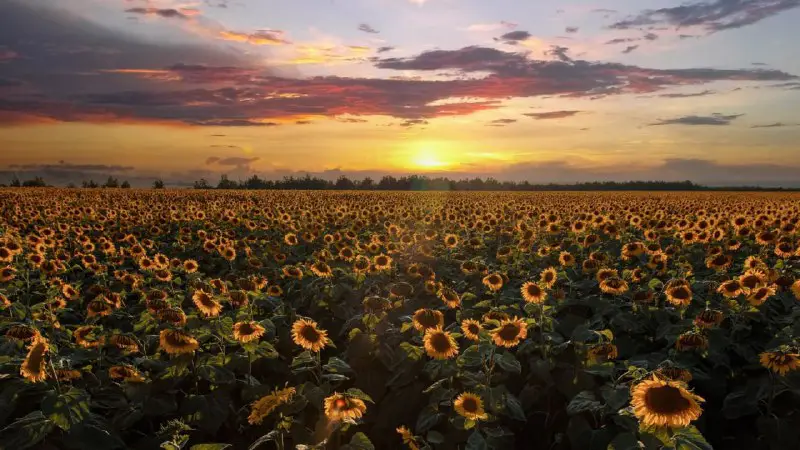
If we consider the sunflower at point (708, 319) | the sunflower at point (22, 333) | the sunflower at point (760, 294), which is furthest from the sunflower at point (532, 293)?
the sunflower at point (22, 333)

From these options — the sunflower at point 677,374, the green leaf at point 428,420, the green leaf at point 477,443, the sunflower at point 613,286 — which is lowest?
the green leaf at point 428,420

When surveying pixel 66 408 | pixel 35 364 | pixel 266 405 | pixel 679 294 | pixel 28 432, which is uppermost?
pixel 679 294

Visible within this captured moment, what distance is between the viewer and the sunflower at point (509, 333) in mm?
4965

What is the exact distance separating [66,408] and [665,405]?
392cm

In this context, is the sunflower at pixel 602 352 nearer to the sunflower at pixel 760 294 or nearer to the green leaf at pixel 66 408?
the sunflower at pixel 760 294

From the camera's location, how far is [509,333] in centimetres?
501

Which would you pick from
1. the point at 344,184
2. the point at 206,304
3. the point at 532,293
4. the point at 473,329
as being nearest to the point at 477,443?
the point at 473,329

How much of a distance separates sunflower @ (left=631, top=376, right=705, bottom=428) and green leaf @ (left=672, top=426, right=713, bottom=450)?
40 millimetres

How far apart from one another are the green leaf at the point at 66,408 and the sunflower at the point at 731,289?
6168mm

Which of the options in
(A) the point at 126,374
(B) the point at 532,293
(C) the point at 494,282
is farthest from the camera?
(C) the point at 494,282

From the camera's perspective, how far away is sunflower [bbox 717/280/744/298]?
592 centimetres

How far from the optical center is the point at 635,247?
9148 mm

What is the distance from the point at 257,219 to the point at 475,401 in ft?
53.3

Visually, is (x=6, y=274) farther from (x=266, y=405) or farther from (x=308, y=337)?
(x=266, y=405)
